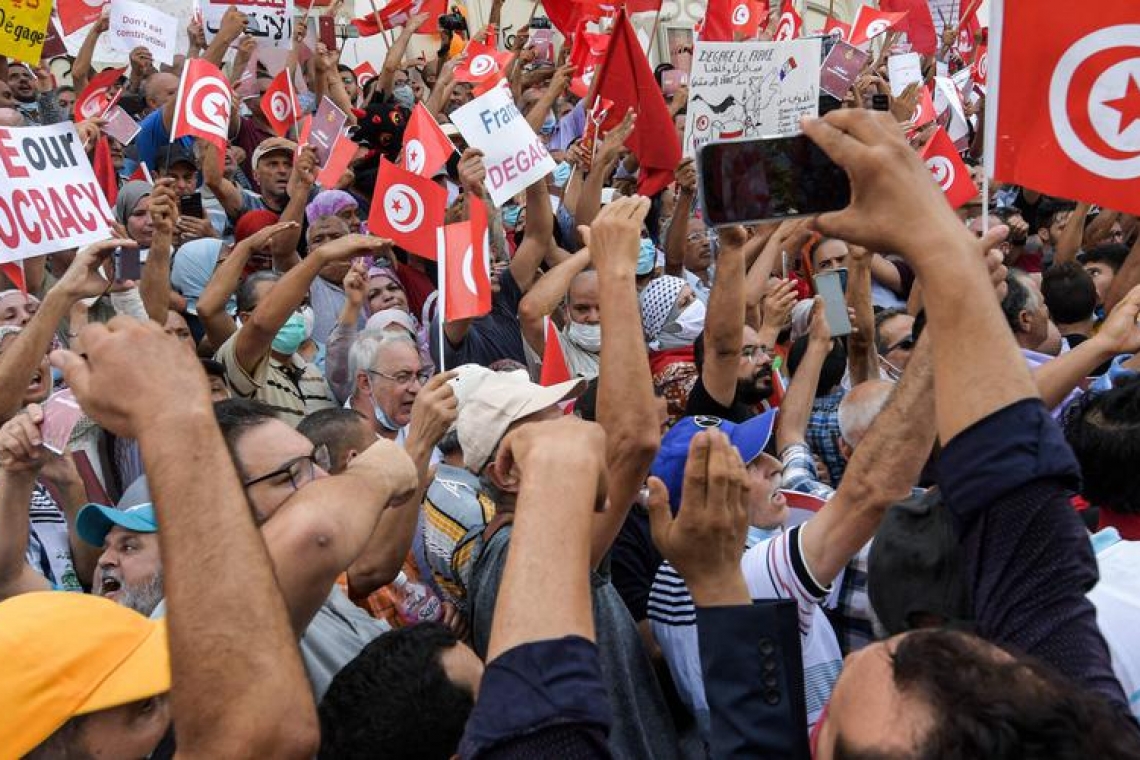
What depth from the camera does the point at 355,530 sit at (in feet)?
7.12

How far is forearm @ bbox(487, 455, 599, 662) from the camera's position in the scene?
1543 millimetres

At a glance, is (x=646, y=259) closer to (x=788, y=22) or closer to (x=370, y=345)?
(x=370, y=345)

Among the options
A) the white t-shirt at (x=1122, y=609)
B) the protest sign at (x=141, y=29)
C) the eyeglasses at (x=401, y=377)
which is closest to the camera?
the white t-shirt at (x=1122, y=609)

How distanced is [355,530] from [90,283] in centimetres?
241

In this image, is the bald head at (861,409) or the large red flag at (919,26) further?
the large red flag at (919,26)

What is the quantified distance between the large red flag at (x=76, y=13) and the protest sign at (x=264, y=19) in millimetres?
756

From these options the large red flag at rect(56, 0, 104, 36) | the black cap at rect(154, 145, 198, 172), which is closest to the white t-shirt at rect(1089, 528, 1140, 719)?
the black cap at rect(154, 145, 198, 172)

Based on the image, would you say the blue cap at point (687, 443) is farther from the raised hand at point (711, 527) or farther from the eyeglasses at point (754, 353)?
the raised hand at point (711, 527)

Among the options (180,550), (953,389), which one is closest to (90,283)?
(180,550)

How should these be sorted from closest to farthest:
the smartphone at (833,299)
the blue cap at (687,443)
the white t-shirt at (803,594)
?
the white t-shirt at (803,594), the blue cap at (687,443), the smartphone at (833,299)

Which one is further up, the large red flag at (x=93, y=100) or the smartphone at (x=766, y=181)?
the smartphone at (x=766, y=181)

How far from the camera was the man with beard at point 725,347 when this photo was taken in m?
4.12

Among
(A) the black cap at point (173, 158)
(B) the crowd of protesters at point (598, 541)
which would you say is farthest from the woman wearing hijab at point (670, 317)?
(A) the black cap at point (173, 158)

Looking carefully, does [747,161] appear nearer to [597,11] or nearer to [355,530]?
[355,530]
